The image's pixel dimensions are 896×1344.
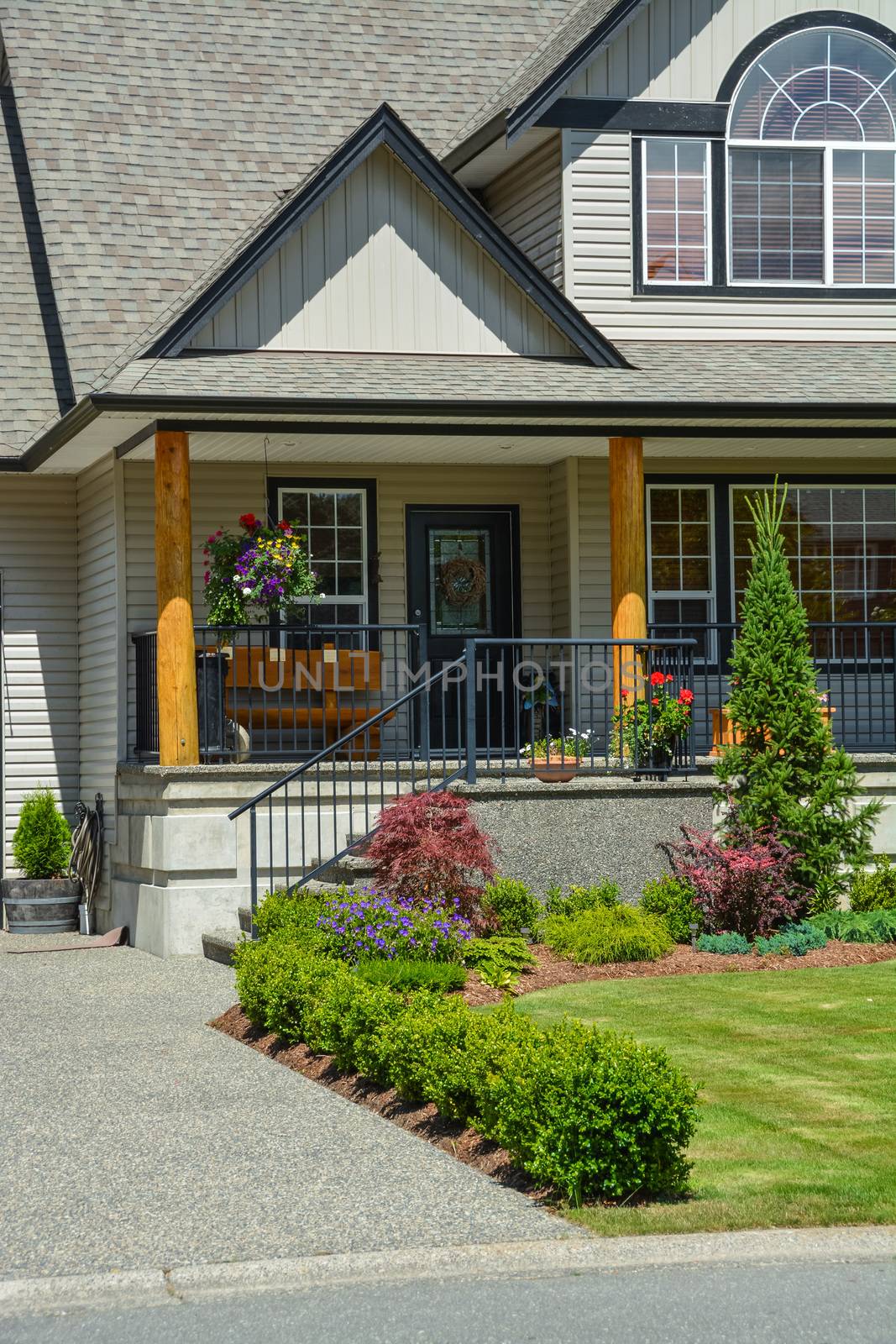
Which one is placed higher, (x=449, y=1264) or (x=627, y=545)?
(x=627, y=545)

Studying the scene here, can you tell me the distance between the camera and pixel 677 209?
1567 centimetres

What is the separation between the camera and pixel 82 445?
1449 centimetres

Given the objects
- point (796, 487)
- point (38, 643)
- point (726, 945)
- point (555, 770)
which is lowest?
point (726, 945)

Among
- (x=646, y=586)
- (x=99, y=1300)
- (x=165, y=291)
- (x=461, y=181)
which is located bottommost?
(x=99, y=1300)

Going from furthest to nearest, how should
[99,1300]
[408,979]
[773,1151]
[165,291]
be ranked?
[165,291] < [408,979] < [773,1151] < [99,1300]

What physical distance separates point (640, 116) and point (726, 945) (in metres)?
8.18

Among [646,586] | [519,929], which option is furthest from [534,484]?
[519,929]

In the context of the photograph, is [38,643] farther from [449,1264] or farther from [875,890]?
[449,1264]

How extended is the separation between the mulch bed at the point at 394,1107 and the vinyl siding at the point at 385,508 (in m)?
5.44

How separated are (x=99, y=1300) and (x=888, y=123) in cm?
1389

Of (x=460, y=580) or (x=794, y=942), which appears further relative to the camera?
(x=460, y=580)

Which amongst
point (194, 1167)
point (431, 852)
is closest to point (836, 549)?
point (431, 852)

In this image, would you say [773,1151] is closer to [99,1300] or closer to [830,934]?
[99,1300]

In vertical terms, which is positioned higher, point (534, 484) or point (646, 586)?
point (534, 484)
